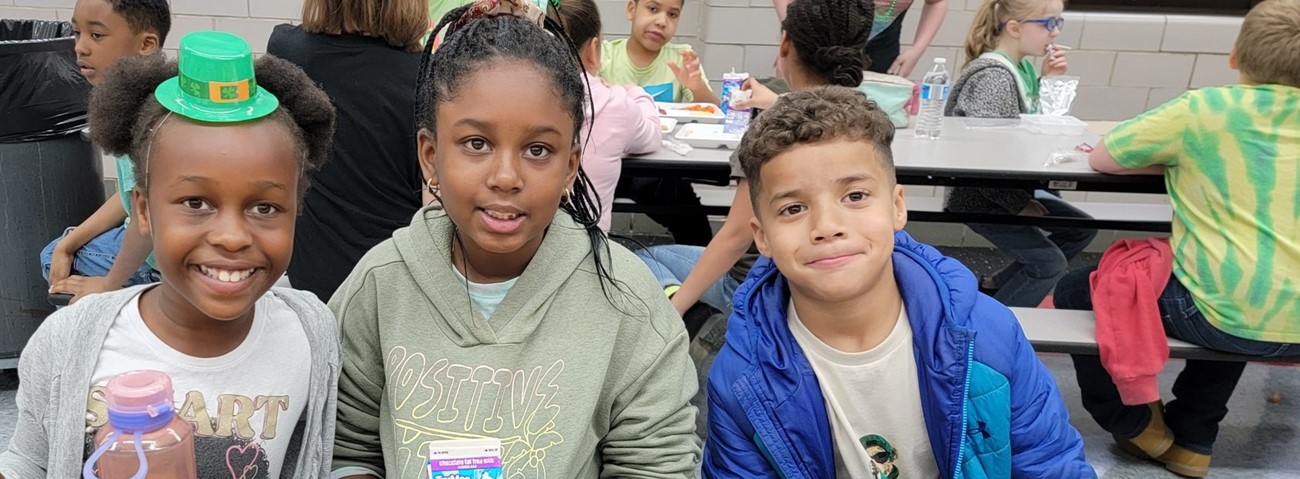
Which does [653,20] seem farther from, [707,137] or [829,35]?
[829,35]

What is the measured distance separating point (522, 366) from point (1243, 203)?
2.14m

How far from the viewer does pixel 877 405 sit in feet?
5.93

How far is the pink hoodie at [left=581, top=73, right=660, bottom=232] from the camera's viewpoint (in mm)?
2799

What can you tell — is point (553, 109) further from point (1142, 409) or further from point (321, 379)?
point (1142, 409)

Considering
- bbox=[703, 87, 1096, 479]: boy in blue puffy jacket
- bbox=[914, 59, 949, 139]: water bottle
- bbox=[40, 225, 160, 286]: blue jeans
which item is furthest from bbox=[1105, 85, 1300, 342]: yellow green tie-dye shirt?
bbox=[40, 225, 160, 286]: blue jeans

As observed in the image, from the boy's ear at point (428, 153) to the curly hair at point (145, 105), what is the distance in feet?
0.52

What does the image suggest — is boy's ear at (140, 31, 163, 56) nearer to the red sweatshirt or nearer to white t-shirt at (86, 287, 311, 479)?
white t-shirt at (86, 287, 311, 479)

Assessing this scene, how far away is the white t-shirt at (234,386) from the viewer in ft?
4.51

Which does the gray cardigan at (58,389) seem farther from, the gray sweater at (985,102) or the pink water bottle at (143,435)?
the gray sweater at (985,102)

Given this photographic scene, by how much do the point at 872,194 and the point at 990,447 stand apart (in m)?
0.50

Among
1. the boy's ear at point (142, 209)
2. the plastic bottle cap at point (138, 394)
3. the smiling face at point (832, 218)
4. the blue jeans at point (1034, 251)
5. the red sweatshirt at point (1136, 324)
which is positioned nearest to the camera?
the plastic bottle cap at point (138, 394)

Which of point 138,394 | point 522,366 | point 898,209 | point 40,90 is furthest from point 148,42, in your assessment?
point 898,209

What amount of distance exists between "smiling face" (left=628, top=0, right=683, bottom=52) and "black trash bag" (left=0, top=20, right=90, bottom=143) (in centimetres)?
204

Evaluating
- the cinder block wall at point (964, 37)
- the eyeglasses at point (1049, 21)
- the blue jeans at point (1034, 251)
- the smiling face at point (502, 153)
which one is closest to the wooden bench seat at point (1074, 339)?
the blue jeans at point (1034, 251)
